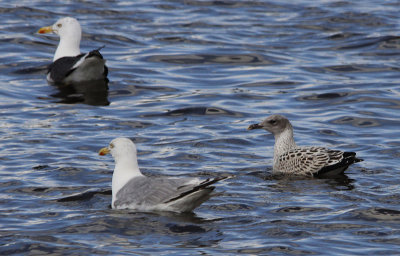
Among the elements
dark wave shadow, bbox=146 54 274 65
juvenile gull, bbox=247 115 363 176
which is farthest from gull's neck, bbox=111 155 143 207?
dark wave shadow, bbox=146 54 274 65

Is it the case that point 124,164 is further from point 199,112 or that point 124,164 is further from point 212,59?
point 212,59

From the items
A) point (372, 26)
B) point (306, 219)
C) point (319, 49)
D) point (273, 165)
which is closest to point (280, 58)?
point (319, 49)

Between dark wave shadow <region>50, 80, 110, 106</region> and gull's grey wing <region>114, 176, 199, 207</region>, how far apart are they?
6329 mm

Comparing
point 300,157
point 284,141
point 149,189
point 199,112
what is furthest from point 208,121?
point 149,189

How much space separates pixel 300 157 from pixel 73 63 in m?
7.02

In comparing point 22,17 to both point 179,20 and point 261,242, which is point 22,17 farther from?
point 261,242

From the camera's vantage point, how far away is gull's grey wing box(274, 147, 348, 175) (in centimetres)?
1259

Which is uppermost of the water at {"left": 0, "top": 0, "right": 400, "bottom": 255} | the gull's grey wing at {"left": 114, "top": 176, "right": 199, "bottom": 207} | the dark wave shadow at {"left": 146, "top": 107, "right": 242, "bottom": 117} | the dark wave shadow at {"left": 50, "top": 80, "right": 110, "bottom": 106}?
the gull's grey wing at {"left": 114, "top": 176, "right": 199, "bottom": 207}

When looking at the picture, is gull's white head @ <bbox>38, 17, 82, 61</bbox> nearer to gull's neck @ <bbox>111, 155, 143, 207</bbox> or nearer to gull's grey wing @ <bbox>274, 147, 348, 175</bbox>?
gull's grey wing @ <bbox>274, 147, 348, 175</bbox>

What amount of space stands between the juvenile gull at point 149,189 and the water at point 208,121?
158 millimetres

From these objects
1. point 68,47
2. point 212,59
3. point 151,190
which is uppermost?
point 68,47

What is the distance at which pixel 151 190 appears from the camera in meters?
10.6

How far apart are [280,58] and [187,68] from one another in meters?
2.17

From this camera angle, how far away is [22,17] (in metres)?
23.9
